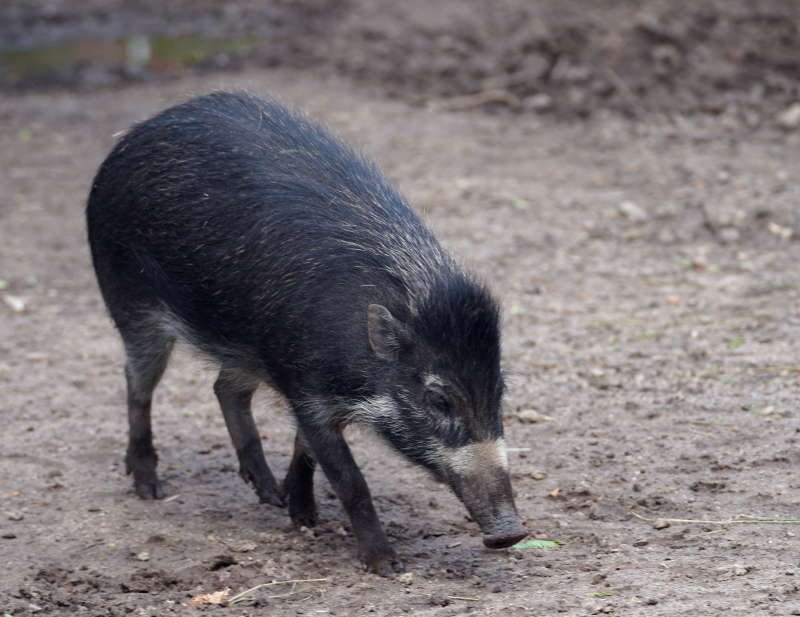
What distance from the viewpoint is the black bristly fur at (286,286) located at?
460 centimetres

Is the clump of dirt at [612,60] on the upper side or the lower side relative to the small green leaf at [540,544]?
upper

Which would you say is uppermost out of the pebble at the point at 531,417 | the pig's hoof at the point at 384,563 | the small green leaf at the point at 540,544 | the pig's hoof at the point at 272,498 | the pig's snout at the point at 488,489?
the pig's snout at the point at 488,489

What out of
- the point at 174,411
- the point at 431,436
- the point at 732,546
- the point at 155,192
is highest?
the point at 155,192

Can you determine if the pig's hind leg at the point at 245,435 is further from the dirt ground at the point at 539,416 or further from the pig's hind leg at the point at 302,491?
the pig's hind leg at the point at 302,491

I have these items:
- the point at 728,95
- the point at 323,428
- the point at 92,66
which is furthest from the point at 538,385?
the point at 92,66

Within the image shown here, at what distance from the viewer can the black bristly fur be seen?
4.60m

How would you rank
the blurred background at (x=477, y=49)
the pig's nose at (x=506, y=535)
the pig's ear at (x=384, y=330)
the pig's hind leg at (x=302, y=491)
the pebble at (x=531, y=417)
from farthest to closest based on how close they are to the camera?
the blurred background at (x=477, y=49)
the pebble at (x=531, y=417)
the pig's hind leg at (x=302, y=491)
the pig's ear at (x=384, y=330)
the pig's nose at (x=506, y=535)

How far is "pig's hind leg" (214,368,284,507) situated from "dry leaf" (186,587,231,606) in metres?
0.99

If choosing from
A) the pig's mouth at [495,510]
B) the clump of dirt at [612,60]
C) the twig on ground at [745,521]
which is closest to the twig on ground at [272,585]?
the pig's mouth at [495,510]

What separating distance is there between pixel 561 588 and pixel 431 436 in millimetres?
751

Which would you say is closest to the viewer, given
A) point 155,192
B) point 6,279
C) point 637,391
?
point 155,192

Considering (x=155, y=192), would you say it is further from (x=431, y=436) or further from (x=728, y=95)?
(x=728, y=95)

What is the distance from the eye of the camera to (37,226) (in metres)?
9.45

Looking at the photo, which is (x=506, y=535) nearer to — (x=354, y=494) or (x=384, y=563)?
(x=384, y=563)
